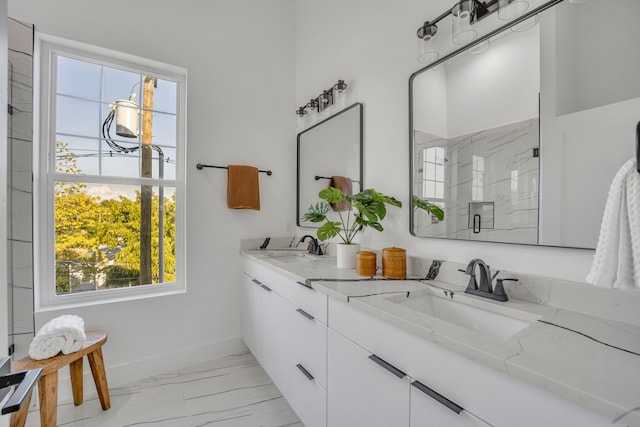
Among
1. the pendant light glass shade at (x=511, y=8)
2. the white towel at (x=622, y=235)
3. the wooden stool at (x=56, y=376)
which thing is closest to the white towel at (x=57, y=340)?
the wooden stool at (x=56, y=376)

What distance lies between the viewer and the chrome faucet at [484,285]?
1.12 m

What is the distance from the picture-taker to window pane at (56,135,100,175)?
6.56ft

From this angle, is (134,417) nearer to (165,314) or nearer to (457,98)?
(165,314)

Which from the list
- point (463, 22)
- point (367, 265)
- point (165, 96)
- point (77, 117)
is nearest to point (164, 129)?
point (165, 96)

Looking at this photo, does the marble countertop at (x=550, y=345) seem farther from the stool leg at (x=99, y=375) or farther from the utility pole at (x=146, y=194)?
the utility pole at (x=146, y=194)

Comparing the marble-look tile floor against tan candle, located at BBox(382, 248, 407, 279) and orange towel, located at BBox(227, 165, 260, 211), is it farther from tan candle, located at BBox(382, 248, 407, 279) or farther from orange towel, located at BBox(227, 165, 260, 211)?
orange towel, located at BBox(227, 165, 260, 211)

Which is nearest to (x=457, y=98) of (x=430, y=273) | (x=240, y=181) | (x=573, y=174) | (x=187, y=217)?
(x=573, y=174)

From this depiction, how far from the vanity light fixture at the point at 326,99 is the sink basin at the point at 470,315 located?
5.12ft

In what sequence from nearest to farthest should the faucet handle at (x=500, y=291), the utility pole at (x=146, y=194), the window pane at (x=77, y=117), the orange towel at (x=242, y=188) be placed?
the faucet handle at (x=500, y=291)
the window pane at (x=77, y=117)
the utility pole at (x=146, y=194)
the orange towel at (x=242, y=188)

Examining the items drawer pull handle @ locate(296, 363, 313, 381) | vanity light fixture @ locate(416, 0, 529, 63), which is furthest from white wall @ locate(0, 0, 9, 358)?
vanity light fixture @ locate(416, 0, 529, 63)

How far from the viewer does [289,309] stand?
1.66 m

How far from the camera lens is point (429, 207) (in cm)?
154

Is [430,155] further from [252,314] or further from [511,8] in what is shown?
[252,314]

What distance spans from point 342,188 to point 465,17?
4.07 feet
